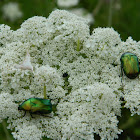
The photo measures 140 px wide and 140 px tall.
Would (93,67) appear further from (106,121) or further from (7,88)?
(7,88)

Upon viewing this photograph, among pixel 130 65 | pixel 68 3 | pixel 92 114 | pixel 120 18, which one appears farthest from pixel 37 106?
pixel 68 3

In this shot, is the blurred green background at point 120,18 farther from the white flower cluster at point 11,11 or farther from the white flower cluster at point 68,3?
the white flower cluster at point 11,11

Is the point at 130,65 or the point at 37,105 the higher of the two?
the point at 130,65

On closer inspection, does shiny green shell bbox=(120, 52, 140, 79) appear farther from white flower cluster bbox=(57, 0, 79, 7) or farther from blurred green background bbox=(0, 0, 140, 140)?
white flower cluster bbox=(57, 0, 79, 7)

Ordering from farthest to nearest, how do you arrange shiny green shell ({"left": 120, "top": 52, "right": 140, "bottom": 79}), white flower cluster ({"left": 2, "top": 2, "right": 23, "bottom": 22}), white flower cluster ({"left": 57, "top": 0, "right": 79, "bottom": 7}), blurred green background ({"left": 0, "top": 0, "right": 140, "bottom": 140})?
1. white flower cluster ({"left": 2, "top": 2, "right": 23, "bottom": 22})
2. white flower cluster ({"left": 57, "top": 0, "right": 79, "bottom": 7})
3. blurred green background ({"left": 0, "top": 0, "right": 140, "bottom": 140})
4. shiny green shell ({"left": 120, "top": 52, "right": 140, "bottom": 79})

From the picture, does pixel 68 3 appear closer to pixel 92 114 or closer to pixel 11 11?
pixel 11 11

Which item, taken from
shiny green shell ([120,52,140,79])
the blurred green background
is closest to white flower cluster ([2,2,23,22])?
the blurred green background

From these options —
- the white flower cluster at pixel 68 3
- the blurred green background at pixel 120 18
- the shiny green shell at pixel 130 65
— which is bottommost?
the shiny green shell at pixel 130 65

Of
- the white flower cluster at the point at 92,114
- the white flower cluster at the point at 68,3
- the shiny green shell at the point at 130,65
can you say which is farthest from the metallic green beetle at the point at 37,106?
the white flower cluster at the point at 68,3
